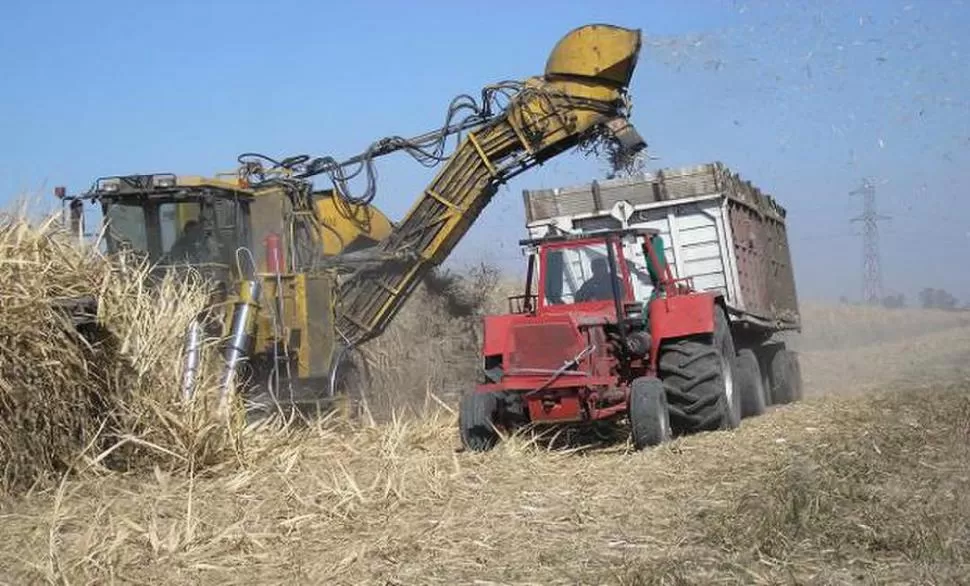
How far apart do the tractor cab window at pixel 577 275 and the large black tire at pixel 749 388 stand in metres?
2.99

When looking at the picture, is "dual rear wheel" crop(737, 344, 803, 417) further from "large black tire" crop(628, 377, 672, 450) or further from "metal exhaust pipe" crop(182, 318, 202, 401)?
"metal exhaust pipe" crop(182, 318, 202, 401)

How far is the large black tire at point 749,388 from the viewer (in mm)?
12383

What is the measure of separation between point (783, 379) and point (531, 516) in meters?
10.1

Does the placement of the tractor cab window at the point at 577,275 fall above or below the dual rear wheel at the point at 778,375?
above

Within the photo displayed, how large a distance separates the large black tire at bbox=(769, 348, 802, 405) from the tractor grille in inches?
284

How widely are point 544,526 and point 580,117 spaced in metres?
7.64

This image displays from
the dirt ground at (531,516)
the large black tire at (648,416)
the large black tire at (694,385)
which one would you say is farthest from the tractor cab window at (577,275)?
the dirt ground at (531,516)

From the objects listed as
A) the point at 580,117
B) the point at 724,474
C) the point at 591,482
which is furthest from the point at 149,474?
the point at 580,117

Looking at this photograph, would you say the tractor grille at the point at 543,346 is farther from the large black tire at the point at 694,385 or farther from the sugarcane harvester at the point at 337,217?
the sugarcane harvester at the point at 337,217

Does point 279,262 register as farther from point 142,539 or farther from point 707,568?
point 707,568

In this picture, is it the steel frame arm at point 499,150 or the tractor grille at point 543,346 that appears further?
the steel frame arm at point 499,150

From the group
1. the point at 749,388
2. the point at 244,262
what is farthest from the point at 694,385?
the point at 244,262

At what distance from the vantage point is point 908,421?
897 cm

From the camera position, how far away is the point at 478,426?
30.2 ft
